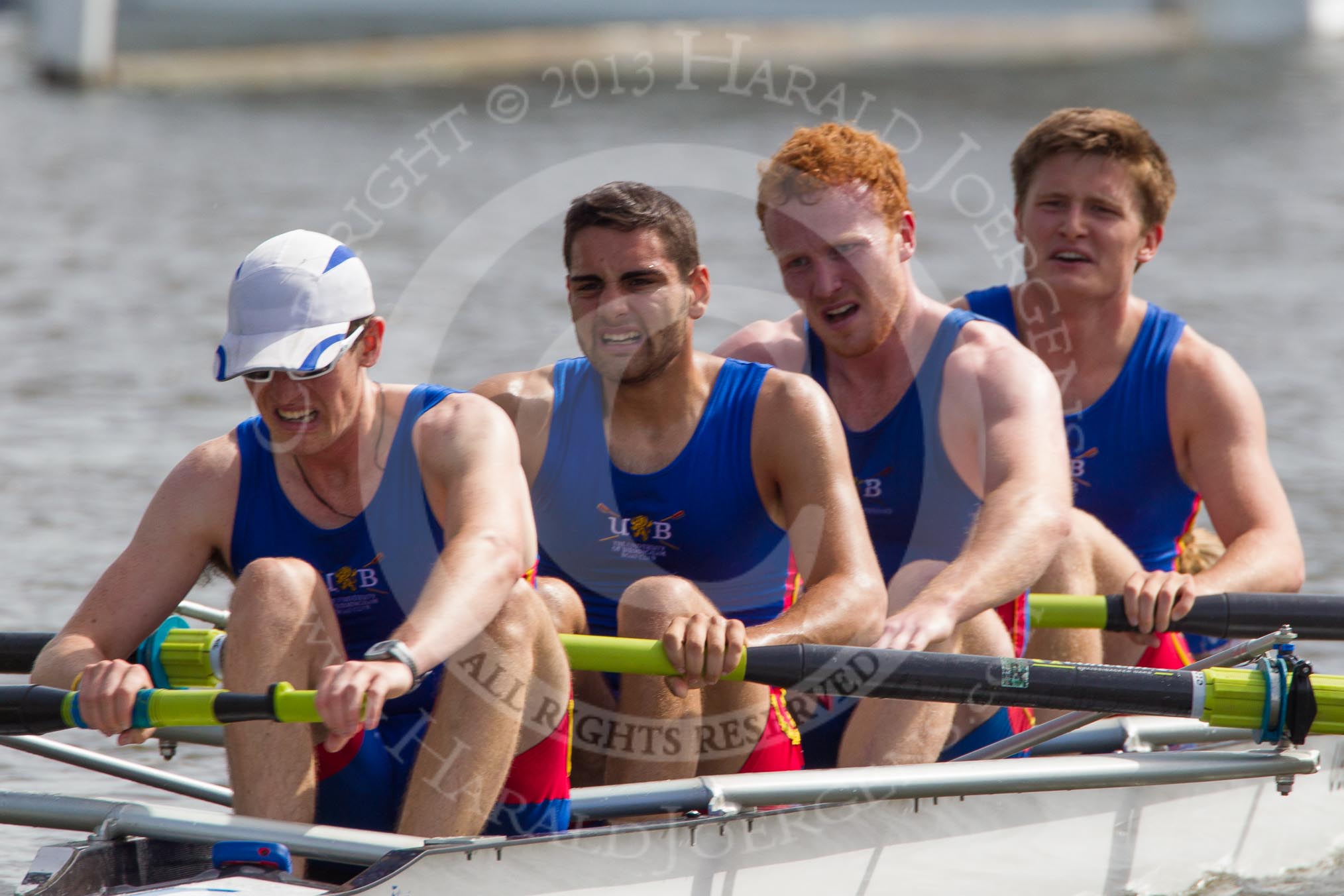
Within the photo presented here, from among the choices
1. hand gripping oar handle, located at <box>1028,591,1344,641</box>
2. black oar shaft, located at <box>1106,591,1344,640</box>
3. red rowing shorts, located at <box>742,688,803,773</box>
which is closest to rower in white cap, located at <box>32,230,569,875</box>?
red rowing shorts, located at <box>742,688,803,773</box>

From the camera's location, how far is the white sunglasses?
356 cm

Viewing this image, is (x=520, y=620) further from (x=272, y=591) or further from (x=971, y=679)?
(x=971, y=679)

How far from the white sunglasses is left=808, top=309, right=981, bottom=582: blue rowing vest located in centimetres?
153

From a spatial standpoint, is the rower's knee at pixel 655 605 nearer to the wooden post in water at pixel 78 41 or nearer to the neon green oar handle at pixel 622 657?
the neon green oar handle at pixel 622 657

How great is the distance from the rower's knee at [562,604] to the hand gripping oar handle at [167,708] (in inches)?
30.8

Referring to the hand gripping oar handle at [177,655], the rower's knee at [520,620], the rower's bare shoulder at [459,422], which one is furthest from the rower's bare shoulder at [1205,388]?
the hand gripping oar handle at [177,655]

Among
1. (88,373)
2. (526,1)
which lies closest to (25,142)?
(526,1)

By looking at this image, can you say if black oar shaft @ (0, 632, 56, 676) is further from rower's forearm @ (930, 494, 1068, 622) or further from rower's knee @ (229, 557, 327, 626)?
Result: rower's forearm @ (930, 494, 1068, 622)

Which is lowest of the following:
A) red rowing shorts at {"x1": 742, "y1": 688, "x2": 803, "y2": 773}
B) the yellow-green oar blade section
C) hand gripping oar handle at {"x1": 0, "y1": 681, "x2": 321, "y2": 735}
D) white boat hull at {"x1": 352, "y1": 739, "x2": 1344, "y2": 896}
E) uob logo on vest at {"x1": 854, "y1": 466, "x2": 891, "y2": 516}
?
white boat hull at {"x1": 352, "y1": 739, "x2": 1344, "y2": 896}

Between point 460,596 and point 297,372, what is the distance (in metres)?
0.58

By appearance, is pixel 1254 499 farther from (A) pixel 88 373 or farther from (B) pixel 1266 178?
(B) pixel 1266 178

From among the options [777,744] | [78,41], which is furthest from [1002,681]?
[78,41]

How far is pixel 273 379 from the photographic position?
3.61 m

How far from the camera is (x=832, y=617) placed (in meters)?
3.88
